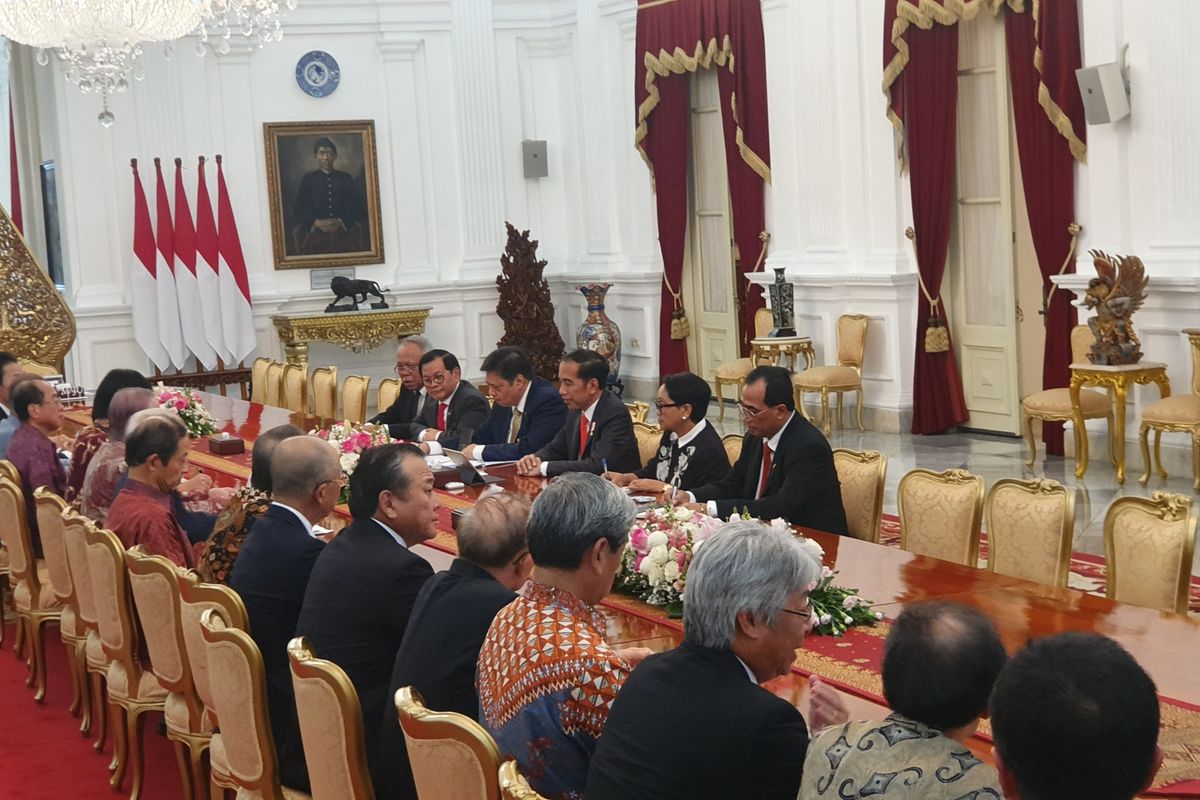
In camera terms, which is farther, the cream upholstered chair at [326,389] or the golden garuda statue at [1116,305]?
the cream upholstered chair at [326,389]

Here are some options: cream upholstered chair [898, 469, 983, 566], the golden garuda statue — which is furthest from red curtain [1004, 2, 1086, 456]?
cream upholstered chair [898, 469, 983, 566]

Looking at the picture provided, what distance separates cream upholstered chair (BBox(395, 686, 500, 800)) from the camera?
8.27 ft

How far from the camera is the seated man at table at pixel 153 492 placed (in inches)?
196

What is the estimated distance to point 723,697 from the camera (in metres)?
2.40

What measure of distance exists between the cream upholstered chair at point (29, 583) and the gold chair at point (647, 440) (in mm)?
2572

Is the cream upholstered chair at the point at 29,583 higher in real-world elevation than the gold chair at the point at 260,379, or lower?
lower

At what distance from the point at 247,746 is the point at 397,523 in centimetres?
70

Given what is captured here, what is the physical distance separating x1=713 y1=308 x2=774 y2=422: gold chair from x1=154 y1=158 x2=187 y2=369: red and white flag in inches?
209

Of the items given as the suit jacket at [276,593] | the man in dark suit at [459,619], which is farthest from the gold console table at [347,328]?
the man in dark suit at [459,619]

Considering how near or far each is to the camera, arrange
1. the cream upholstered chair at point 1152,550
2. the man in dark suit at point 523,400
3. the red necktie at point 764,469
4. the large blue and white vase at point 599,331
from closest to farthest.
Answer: the cream upholstered chair at point 1152,550 → the red necktie at point 764,469 → the man in dark suit at point 523,400 → the large blue and white vase at point 599,331

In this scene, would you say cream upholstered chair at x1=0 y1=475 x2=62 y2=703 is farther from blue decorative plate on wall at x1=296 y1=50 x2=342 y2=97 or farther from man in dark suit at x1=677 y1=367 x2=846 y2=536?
blue decorative plate on wall at x1=296 y1=50 x2=342 y2=97

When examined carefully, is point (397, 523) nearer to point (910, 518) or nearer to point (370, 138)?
point (910, 518)

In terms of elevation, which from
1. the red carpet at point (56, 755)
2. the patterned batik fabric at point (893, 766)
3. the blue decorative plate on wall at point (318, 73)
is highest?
the blue decorative plate on wall at point (318, 73)

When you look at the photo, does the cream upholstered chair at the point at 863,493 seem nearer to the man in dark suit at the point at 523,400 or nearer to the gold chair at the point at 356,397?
the man in dark suit at the point at 523,400
